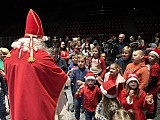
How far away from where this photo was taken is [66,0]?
21.8m

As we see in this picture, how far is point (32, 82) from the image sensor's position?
9.88 feet

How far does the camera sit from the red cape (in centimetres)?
301

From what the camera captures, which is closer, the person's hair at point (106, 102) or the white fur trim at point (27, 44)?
the white fur trim at point (27, 44)

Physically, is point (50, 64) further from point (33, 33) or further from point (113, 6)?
point (113, 6)

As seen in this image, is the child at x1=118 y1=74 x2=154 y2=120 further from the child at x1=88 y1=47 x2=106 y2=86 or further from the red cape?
the child at x1=88 y1=47 x2=106 y2=86

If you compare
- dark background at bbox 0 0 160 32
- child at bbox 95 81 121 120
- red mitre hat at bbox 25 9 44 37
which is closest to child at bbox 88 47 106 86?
child at bbox 95 81 121 120

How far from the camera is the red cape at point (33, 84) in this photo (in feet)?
9.89

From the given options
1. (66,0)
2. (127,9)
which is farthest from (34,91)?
(66,0)

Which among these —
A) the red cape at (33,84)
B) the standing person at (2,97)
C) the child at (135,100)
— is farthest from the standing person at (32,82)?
the standing person at (2,97)

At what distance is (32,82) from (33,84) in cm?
2

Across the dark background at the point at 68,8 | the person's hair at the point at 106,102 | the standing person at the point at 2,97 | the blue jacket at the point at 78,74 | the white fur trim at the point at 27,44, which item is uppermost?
the dark background at the point at 68,8

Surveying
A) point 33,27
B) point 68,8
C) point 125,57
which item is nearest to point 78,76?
point 125,57

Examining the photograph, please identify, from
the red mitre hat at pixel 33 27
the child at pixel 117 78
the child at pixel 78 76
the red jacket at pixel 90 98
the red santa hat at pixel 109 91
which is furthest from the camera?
the child at pixel 78 76

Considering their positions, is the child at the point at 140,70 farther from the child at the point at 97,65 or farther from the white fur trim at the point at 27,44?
the white fur trim at the point at 27,44
